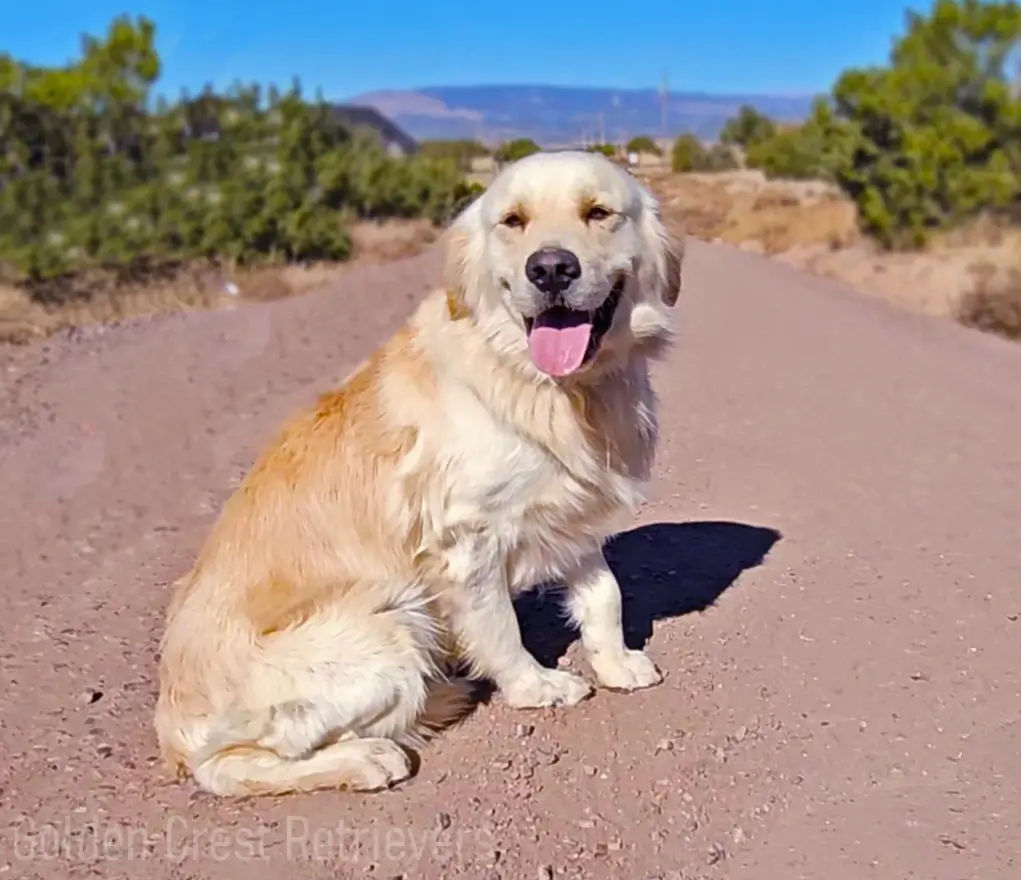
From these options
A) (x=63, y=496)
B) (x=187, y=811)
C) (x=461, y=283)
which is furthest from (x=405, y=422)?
(x=63, y=496)

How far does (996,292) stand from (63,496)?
9.48 metres

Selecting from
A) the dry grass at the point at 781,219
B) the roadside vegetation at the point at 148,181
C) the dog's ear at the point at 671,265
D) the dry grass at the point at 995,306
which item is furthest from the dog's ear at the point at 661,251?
the dry grass at the point at 781,219

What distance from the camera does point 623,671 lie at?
153 inches

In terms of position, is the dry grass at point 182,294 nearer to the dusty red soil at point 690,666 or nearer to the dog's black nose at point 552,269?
the dusty red soil at point 690,666

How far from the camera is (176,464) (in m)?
7.28

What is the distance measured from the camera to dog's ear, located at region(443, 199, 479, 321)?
3.56 m

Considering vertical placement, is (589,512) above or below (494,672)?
above

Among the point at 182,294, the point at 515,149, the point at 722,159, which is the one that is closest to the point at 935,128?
the point at 722,159

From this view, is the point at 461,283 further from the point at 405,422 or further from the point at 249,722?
the point at 249,722

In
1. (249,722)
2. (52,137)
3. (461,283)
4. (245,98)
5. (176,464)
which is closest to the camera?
(249,722)

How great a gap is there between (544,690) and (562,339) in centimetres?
120

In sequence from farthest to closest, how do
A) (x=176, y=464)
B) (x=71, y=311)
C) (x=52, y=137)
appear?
(x=52, y=137), (x=71, y=311), (x=176, y=464)

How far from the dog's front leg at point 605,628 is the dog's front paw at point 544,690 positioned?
122mm

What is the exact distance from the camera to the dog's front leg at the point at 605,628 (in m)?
3.88
